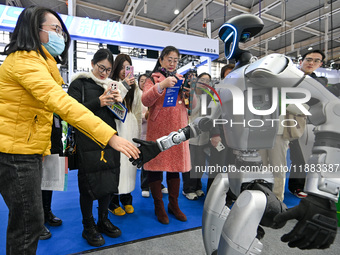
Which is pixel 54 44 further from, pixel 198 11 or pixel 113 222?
pixel 198 11

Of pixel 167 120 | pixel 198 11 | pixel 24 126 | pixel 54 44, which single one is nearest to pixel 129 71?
pixel 167 120

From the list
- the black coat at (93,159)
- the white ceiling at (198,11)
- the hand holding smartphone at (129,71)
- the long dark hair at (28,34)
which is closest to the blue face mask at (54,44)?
the long dark hair at (28,34)

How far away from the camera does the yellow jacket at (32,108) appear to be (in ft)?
2.55

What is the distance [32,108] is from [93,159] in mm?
648

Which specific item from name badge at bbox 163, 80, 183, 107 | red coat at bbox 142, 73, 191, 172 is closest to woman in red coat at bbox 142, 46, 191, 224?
red coat at bbox 142, 73, 191, 172

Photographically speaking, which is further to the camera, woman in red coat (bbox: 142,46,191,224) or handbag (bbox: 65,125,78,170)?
woman in red coat (bbox: 142,46,191,224)

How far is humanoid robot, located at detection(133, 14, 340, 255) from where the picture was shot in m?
0.84

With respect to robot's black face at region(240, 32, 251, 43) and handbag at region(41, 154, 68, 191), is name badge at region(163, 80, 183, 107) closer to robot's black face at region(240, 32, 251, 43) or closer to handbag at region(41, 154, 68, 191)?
robot's black face at region(240, 32, 251, 43)

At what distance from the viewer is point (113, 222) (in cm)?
197

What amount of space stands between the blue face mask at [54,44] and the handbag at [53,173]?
0.51m

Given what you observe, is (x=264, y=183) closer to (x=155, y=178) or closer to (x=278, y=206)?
(x=278, y=206)

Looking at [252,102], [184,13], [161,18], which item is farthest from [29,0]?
[252,102]

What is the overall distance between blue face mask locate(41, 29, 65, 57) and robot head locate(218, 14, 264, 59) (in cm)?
81

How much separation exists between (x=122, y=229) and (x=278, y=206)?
1.33 meters
